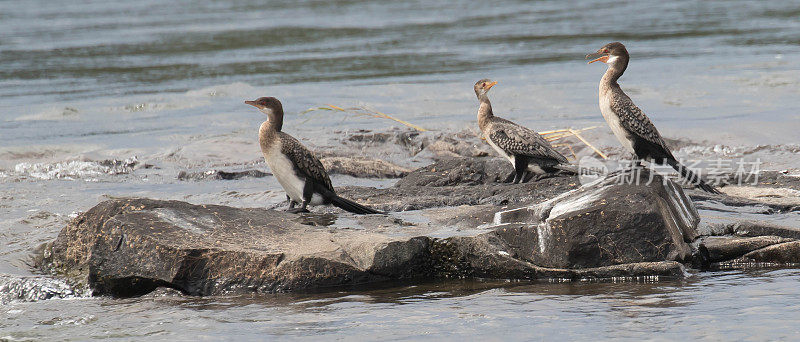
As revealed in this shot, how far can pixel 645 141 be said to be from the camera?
819 cm

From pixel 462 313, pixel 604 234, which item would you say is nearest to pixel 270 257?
pixel 462 313

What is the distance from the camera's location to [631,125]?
8.08m

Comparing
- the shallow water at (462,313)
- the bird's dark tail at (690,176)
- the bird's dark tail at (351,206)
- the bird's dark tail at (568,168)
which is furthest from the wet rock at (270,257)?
the bird's dark tail at (568,168)

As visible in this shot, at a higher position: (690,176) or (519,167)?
(519,167)

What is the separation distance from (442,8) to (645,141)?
27950mm

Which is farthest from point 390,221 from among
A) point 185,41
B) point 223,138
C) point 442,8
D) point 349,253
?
point 442,8

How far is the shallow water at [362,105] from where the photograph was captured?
5.77 m

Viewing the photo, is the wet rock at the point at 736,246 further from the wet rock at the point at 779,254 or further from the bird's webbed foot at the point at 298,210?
the bird's webbed foot at the point at 298,210

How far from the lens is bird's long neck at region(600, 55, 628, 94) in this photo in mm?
8445

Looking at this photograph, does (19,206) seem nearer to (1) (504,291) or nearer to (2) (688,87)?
(1) (504,291)

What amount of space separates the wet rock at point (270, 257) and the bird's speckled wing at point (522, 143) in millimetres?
2472

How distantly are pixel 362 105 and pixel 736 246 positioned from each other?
35.1 feet

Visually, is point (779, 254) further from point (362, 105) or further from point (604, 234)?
point (362, 105)

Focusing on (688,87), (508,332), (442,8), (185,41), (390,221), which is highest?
(442,8)
